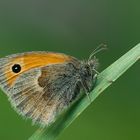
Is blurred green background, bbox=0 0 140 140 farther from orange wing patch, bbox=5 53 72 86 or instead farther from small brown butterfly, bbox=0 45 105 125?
orange wing patch, bbox=5 53 72 86

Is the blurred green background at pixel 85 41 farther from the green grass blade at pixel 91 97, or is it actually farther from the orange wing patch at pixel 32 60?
the green grass blade at pixel 91 97

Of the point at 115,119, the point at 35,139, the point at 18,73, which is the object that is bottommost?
the point at 115,119

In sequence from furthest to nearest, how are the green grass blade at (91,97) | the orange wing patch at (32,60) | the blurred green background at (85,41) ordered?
the blurred green background at (85,41) → the orange wing patch at (32,60) → the green grass blade at (91,97)

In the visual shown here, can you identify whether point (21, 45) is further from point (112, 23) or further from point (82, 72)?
point (82, 72)

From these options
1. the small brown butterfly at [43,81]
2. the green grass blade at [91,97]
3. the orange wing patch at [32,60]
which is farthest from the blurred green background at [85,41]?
the green grass blade at [91,97]

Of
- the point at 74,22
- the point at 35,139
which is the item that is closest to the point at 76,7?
the point at 74,22

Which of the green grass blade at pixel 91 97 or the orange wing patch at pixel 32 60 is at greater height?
the orange wing patch at pixel 32 60

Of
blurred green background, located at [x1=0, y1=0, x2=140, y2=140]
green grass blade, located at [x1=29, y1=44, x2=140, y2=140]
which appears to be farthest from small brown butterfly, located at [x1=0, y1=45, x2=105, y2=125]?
blurred green background, located at [x1=0, y1=0, x2=140, y2=140]
